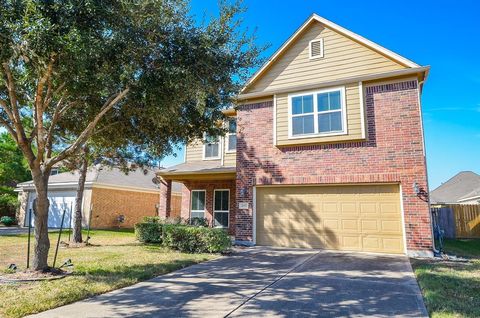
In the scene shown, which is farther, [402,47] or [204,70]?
[402,47]

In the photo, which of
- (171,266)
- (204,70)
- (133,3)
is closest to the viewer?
(133,3)

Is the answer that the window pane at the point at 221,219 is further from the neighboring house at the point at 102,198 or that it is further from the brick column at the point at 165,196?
the neighboring house at the point at 102,198

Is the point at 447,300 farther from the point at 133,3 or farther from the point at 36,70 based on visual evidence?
the point at 36,70

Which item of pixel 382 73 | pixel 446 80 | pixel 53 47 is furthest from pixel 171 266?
pixel 446 80

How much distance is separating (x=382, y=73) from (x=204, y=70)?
719 centimetres

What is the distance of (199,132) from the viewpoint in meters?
10.3

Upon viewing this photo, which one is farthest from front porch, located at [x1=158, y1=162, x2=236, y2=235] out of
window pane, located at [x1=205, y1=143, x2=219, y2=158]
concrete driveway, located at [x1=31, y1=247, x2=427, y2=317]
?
concrete driveway, located at [x1=31, y1=247, x2=427, y2=317]

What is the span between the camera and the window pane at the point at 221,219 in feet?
56.4

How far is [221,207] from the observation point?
57.3 feet

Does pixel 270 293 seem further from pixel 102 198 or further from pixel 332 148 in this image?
pixel 102 198

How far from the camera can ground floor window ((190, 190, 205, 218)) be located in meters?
17.9

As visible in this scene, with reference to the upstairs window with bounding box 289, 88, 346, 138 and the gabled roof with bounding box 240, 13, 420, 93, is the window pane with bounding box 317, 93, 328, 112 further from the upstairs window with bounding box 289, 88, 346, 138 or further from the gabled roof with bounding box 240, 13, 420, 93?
the gabled roof with bounding box 240, 13, 420, 93

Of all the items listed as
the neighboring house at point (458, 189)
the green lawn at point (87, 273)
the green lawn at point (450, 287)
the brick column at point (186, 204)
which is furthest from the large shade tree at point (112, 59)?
the neighboring house at point (458, 189)

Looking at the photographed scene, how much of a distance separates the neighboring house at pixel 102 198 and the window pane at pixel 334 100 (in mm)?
14158
